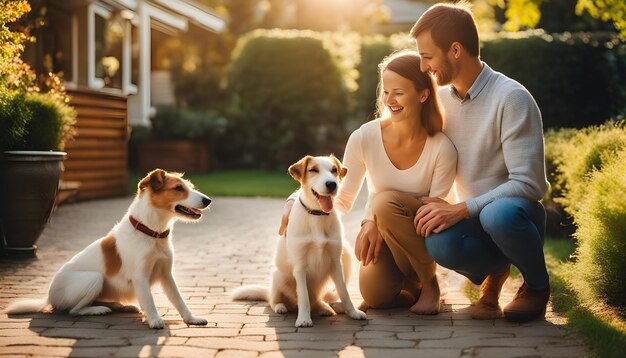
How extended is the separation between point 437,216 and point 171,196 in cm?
167

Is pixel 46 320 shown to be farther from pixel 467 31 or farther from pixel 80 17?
pixel 80 17

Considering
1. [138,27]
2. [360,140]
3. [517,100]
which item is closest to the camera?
[517,100]

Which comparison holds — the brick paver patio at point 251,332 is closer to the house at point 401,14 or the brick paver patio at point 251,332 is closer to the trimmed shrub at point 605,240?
the trimmed shrub at point 605,240

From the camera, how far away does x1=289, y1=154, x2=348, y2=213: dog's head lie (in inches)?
174

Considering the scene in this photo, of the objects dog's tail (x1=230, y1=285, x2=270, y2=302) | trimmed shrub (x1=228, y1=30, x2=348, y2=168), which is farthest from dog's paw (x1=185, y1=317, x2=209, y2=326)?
trimmed shrub (x1=228, y1=30, x2=348, y2=168)

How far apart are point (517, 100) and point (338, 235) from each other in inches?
54.2

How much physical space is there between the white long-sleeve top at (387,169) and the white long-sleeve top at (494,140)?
12cm

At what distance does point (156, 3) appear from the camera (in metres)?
18.6

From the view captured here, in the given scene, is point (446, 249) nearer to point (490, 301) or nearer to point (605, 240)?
point (490, 301)

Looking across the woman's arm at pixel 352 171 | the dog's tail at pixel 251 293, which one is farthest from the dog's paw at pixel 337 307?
the woman's arm at pixel 352 171

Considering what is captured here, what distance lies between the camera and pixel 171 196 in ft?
15.2

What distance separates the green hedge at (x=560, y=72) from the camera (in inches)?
654

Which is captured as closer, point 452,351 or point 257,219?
point 452,351

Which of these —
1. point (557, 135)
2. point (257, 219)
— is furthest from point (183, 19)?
point (557, 135)
